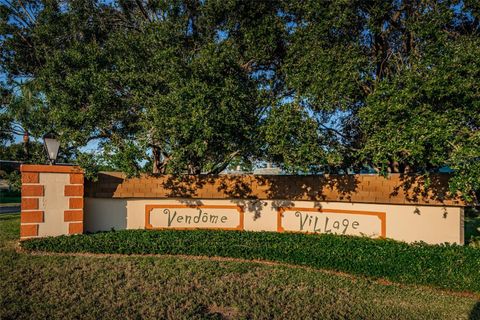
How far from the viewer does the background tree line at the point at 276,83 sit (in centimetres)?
591

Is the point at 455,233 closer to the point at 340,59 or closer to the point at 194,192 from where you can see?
the point at 340,59

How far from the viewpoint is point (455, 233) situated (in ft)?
21.9

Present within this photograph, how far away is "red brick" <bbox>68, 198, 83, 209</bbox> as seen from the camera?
7.57 meters

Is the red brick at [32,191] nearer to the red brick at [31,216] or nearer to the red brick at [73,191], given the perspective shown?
the red brick at [31,216]

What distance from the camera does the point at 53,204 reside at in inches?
291

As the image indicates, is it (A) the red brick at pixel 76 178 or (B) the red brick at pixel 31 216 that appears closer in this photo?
(B) the red brick at pixel 31 216

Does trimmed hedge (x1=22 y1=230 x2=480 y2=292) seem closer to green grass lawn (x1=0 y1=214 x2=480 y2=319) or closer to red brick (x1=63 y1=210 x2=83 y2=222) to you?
green grass lawn (x1=0 y1=214 x2=480 y2=319)

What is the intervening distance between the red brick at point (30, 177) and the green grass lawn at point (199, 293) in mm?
1754

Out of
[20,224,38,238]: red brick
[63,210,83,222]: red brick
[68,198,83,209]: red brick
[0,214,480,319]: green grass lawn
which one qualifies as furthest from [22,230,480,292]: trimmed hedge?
[68,198,83,209]: red brick

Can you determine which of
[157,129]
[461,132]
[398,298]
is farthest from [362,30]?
[398,298]

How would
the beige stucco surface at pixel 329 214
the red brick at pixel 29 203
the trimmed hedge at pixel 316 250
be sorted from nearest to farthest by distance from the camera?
the trimmed hedge at pixel 316 250, the beige stucco surface at pixel 329 214, the red brick at pixel 29 203

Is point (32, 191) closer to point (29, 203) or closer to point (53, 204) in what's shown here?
point (29, 203)

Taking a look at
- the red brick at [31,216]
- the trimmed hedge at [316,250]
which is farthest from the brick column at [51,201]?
the trimmed hedge at [316,250]

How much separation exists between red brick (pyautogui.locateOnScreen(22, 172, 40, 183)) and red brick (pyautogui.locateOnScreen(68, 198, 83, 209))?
2.89 feet
